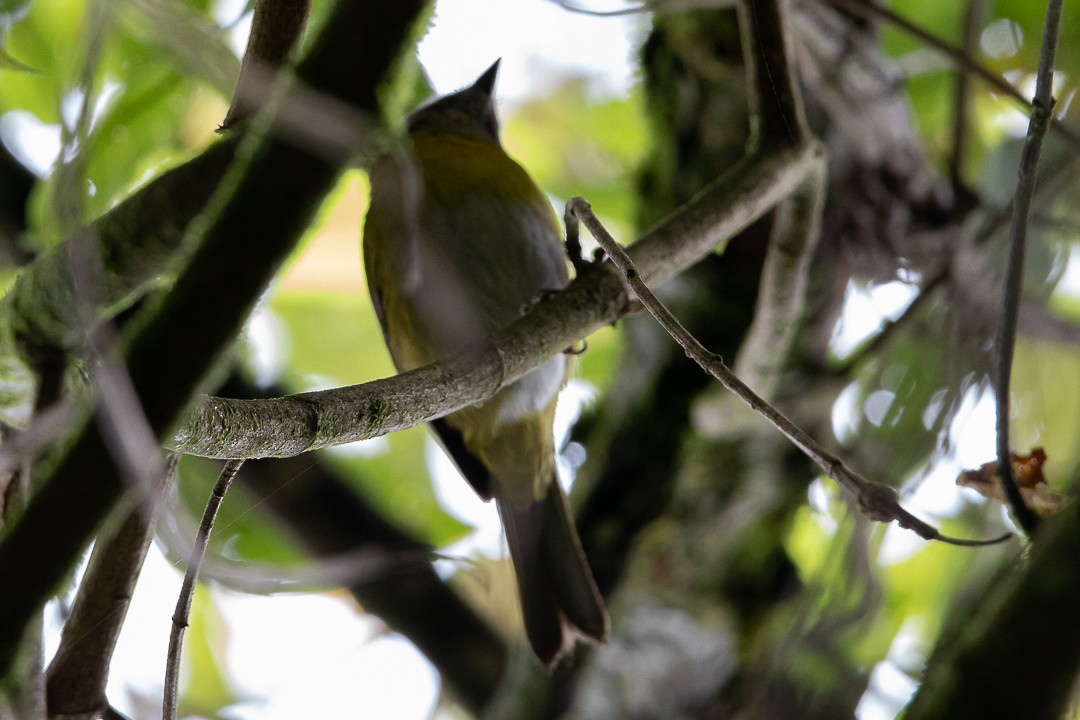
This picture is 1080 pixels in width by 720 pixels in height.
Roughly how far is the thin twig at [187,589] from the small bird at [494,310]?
1137 millimetres

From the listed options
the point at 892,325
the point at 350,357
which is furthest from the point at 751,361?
the point at 350,357

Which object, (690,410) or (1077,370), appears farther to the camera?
(690,410)

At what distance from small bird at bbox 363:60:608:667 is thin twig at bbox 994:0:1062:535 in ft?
4.38

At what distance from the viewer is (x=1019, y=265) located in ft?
3.42

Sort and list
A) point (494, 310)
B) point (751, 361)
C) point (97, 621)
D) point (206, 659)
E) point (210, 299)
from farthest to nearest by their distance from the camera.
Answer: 1. point (206, 659)
2. point (494, 310)
3. point (751, 361)
4. point (97, 621)
5. point (210, 299)

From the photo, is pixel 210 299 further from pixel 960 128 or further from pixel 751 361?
pixel 960 128

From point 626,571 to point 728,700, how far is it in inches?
15.8

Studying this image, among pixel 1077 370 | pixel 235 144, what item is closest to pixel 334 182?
pixel 235 144

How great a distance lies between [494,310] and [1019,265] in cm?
157

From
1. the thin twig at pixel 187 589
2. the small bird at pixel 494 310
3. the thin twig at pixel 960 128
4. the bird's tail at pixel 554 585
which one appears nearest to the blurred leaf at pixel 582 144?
the small bird at pixel 494 310

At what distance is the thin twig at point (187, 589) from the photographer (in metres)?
1.15

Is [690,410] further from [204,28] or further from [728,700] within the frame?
[204,28]

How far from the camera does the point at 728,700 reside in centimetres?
227

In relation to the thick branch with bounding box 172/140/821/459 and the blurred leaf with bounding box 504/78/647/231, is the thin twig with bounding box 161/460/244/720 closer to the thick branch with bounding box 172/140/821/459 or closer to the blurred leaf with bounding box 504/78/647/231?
the thick branch with bounding box 172/140/821/459
